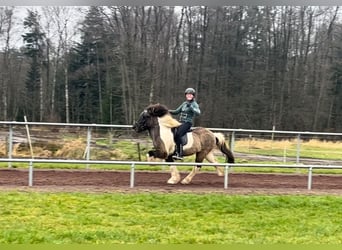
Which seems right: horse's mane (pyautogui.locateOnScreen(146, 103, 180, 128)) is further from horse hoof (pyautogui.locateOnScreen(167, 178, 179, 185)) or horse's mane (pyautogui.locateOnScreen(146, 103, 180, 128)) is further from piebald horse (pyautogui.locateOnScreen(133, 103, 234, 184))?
horse hoof (pyautogui.locateOnScreen(167, 178, 179, 185))

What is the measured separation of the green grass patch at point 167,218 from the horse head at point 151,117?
161 centimetres

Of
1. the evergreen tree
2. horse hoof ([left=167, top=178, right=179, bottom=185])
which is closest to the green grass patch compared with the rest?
horse hoof ([left=167, top=178, right=179, bottom=185])

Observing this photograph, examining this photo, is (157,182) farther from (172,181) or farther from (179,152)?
(179,152)

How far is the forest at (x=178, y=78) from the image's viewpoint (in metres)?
19.5

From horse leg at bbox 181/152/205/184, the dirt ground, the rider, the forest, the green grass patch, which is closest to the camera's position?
the green grass patch

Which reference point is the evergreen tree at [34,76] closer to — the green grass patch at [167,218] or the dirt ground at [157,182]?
the dirt ground at [157,182]

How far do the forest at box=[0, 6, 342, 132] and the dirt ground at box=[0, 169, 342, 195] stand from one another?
960 centimetres

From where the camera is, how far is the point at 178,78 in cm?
2106

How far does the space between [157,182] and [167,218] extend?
2778 mm

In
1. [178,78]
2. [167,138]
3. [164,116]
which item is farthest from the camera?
[178,78]

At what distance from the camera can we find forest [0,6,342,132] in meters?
19.5

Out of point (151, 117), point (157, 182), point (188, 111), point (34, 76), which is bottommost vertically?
point (157, 182)

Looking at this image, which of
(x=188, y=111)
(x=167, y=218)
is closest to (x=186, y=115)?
(x=188, y=111)

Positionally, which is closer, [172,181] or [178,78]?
[172,181]
